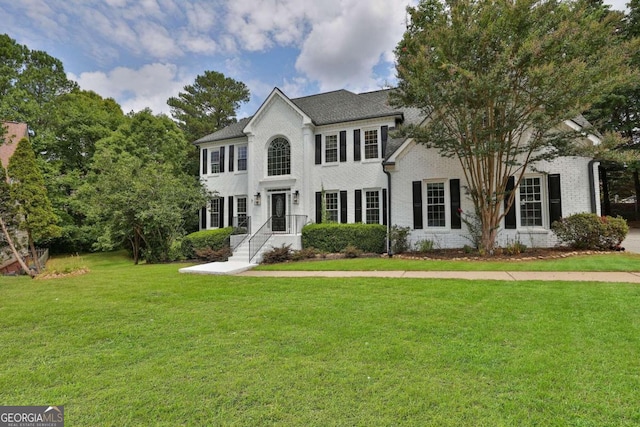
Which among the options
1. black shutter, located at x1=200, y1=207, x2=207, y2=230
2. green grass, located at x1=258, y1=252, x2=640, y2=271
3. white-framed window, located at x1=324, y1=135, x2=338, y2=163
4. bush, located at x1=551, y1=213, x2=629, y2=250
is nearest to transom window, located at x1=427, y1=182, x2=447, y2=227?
green grass, located at x1=258, y1=252, x2=640, y2=271

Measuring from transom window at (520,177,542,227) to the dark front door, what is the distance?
1066cm

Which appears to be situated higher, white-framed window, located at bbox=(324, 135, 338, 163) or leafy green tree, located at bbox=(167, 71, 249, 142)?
leafy green tree, located at bbox=(167, 71, 249, 142)

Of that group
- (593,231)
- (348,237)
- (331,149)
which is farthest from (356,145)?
(593,231)

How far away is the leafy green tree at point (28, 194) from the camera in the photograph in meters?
10.5

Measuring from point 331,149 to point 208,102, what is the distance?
2160 centimetres

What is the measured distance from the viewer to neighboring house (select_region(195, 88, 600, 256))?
12.4m

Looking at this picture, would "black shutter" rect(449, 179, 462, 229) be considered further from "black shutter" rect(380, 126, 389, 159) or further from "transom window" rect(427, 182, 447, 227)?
"black shutter" rect(380, 126, 389, 159)

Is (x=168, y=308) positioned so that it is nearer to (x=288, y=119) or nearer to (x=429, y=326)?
(x=429, y=326)

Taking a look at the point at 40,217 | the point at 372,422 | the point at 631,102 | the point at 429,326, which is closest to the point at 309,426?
the point at 372,422

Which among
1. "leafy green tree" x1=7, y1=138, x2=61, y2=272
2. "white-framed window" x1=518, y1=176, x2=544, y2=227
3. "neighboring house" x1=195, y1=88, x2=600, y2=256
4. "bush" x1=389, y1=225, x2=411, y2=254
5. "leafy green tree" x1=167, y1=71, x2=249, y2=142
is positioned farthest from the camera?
"leafy green tree" x1=167, y1=71, x2=249, y2=142

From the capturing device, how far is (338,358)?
3500mm

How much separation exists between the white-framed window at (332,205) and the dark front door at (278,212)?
2256 millimetres

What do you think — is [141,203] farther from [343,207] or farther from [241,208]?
[343,207]

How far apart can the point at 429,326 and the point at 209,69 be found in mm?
34990
